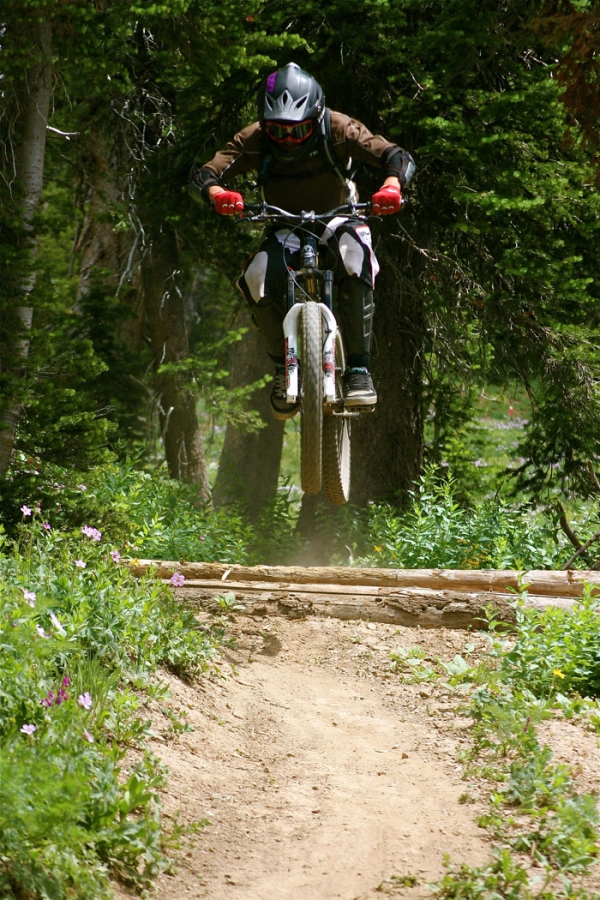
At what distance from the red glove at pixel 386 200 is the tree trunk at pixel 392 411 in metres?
3.29

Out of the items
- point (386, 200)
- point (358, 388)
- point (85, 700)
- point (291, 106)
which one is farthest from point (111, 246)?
point (85, 700)

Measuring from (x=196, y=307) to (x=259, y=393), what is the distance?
4.80 meters

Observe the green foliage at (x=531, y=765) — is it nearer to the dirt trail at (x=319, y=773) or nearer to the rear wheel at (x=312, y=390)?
the dirt trail at (x=319, y=773)

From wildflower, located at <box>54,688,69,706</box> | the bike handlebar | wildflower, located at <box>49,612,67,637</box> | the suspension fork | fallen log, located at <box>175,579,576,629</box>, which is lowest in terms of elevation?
fallen log, located at <box>175,579,576,629</box>

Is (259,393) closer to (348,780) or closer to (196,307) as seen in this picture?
(196,307)

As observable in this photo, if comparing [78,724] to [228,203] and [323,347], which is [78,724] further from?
[228,203]

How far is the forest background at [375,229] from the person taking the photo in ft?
22.2

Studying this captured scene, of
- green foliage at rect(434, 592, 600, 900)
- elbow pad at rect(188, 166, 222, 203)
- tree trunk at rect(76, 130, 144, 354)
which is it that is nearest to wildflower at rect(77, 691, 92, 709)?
green foliage at rect(434, 592, 600, 900)

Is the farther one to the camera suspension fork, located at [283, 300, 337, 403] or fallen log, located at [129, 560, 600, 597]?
fallen log, located at [129, 560, 600, 597]

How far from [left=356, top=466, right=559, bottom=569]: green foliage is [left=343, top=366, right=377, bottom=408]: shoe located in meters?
1.73

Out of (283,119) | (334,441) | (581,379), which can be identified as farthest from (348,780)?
(581,379)

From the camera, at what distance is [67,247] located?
1919 cm

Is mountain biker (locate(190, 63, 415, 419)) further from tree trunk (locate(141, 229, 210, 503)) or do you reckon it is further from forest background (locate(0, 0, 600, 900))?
tree trunk (locate(141, 229, 210, 503))

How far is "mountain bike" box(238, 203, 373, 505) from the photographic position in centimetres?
638
